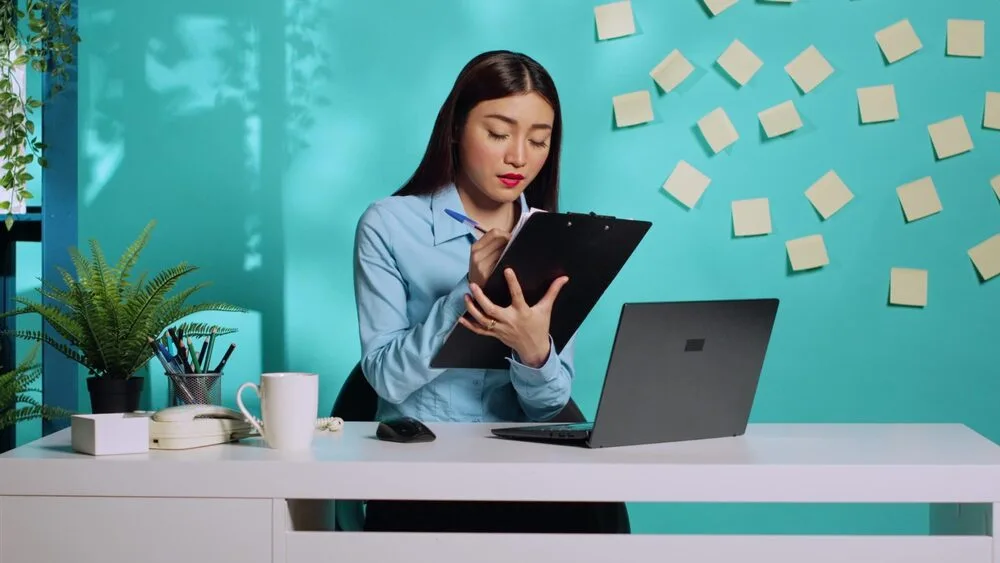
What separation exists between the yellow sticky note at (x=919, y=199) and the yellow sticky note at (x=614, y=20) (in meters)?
0.77

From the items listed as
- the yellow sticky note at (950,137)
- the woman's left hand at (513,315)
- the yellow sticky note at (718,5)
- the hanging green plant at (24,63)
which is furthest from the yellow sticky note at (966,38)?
the hanging green plant at (24,63)

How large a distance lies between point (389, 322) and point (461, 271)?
18cm

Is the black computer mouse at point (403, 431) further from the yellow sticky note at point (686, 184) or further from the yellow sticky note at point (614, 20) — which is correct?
the yellow sticky note at point (614, 20)

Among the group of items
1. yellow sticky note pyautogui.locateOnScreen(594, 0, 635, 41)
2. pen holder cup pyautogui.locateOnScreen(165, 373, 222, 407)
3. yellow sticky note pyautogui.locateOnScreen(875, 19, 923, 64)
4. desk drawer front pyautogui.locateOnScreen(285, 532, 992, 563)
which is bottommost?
desk drawer front pyautogui.locateOnScreen(285, 532, 992, 563)

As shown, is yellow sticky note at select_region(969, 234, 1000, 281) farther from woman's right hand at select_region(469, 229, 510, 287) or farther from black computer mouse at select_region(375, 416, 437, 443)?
black computer mouse at select_region(375, 416, 437, 443)

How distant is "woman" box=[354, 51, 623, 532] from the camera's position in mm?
1605

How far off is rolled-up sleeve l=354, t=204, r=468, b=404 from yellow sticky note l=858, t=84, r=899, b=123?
132cm

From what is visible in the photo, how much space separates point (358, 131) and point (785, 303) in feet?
3.73

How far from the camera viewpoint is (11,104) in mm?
2467

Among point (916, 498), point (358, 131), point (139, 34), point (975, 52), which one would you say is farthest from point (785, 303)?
point (139, 34)

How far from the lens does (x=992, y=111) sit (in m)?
2.59

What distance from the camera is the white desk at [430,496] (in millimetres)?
1153

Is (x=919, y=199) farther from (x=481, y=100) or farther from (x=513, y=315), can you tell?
(x=513, y=315)

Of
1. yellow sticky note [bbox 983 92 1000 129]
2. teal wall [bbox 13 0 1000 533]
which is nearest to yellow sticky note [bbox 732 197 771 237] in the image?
teal wall [bbox 13 0 1000 533]
